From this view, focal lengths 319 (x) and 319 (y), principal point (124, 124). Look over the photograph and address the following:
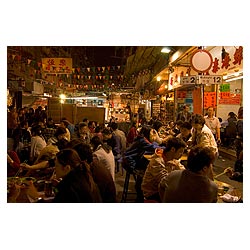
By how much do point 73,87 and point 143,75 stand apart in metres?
10.3

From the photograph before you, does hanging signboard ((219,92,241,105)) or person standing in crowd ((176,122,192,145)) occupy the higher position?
hanging signboard ((219,92,241,105))

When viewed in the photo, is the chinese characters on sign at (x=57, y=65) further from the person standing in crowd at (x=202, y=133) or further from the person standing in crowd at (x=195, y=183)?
the person standing in crowd at (x=195, y=183)

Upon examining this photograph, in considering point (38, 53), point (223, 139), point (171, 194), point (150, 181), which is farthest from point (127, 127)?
point (171, 194)

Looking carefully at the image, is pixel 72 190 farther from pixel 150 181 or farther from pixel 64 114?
pixel 64 114

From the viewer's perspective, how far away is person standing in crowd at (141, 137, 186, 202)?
161 inches

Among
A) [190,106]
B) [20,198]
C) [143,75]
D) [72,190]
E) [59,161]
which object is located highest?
[143,75]

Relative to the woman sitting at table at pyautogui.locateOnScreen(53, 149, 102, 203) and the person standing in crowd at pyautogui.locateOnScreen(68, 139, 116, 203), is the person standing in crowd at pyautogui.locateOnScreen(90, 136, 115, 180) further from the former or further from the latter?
the woman sitting at table at pyautogui.locateOnScreen(53, 149, 102, 203)

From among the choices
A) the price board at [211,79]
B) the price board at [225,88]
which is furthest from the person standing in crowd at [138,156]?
the price board at [225,88]

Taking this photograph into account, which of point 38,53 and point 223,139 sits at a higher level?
point 38,53

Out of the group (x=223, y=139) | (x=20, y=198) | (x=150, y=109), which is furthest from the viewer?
(x=150, y=109)

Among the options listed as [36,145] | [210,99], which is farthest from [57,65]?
[36,145]

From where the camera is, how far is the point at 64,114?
13.8 metres

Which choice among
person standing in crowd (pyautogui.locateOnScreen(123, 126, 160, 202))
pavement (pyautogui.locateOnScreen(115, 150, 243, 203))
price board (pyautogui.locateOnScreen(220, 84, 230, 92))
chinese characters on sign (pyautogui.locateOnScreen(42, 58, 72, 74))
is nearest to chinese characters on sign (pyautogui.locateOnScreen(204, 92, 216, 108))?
price board (pyautogui.locateOnScreen(220, 84, 230, 92))

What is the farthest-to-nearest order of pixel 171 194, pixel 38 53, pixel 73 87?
pixel 73 87 → pixel 38 53 → pixel 171 194
